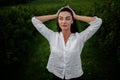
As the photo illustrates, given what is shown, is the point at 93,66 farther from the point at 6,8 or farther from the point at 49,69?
the point at 6,8

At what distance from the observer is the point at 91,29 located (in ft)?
11.9

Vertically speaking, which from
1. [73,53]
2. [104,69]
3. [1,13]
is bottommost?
[104,69]

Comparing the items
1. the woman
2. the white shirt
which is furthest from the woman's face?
the white shirt

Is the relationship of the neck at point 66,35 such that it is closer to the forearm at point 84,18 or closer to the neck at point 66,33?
the neck at point 66,33

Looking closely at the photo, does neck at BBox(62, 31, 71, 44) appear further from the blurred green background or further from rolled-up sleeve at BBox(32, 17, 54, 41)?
the blurred green background

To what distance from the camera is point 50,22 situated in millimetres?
3699

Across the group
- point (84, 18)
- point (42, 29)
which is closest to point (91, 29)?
point (84, 18)

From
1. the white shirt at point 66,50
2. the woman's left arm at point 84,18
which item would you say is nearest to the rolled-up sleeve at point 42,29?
the white shirt at point 66,50

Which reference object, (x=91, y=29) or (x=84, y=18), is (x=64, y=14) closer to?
(x=84, y=18)

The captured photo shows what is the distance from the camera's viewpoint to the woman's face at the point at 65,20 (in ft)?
12.0

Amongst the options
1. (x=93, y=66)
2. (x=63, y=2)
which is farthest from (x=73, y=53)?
(x=63, y=2)

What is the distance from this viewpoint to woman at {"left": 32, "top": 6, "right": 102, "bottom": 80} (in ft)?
12.0

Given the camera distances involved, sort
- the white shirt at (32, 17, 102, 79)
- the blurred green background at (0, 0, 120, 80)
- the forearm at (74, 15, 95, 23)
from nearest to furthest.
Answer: the forearm at (74, 15, 95, 23) < the white shirt at (32, 17, 102, 79) < the blurred green background at (0, 0, 120, 80)

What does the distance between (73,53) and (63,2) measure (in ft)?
1.99
